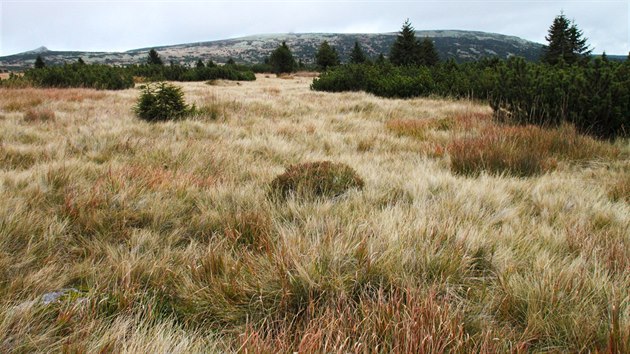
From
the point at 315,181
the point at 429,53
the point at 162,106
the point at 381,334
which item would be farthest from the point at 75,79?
the point at 429,53

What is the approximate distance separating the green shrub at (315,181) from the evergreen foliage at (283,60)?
135ft

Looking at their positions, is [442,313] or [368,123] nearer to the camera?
[442,313]

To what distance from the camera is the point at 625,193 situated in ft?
10.3

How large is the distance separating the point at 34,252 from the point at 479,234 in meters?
2.58

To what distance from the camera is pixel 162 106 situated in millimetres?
7324

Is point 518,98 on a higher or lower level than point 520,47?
lower

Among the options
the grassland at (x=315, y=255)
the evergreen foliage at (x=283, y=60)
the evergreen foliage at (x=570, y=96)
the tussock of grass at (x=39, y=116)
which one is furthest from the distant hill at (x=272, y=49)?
the grassland at (x=315, y=255)

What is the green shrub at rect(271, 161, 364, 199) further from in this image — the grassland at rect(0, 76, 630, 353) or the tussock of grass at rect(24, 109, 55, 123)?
the tussock of grass at rect(24, 109, 55, 123)

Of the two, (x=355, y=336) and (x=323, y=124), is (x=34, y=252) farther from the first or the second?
(x=323, y=124)

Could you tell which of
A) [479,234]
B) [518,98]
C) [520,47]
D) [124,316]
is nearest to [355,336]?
[124,316]

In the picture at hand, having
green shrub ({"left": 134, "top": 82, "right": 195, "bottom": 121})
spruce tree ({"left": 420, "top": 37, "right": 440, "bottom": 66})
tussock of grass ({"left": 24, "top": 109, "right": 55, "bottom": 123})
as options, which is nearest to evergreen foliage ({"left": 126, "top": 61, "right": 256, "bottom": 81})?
spruce tree ({"left": 420, "top": 37, "right": 440, "bottom": 66})

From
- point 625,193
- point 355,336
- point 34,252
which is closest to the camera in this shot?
point 355,336

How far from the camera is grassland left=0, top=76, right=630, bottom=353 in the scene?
1.34 metres

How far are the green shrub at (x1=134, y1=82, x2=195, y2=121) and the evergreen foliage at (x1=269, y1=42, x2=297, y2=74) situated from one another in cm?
3664
